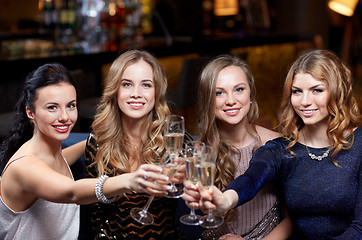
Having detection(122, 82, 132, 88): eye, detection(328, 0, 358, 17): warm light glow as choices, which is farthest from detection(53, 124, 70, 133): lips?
detection(328, 0, 358, 17): warm light glow

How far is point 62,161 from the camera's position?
7.31ft

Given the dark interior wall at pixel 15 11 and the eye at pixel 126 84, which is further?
the dark interior wall at pixel 15 11

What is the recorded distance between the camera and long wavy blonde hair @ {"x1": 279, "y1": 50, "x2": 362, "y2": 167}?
209 centimetres

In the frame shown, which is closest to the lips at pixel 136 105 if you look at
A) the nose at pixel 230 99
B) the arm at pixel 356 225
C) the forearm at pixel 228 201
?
the nose at pixel 230 99

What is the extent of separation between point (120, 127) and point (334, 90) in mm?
985

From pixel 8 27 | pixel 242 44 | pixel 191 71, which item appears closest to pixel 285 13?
pixel 242 44

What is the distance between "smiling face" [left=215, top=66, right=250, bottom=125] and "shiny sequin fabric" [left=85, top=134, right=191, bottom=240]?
245mm

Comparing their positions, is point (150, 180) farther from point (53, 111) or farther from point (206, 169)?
point (53, 111)

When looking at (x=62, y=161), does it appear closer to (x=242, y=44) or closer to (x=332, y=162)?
(x=332, y=162)

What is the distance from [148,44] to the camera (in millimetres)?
5961

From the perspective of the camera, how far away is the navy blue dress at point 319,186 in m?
2.08

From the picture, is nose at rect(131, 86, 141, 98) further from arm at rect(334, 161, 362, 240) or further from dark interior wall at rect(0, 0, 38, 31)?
dark interior wall at rect(0, 0, 38, 31)

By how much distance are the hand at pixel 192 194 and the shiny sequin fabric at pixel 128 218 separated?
0.57 meters

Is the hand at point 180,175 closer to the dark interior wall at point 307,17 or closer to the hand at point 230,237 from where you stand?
the hand at point 230,237
